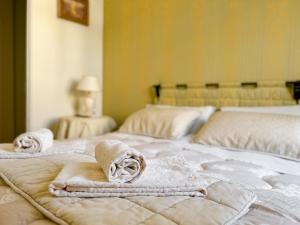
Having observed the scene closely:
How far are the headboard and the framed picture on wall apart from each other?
1268 millimetres

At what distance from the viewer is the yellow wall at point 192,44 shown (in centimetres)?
202

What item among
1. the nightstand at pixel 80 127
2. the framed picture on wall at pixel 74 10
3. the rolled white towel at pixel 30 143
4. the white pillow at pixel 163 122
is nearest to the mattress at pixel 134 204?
the rolled white towel at pixel 30 143

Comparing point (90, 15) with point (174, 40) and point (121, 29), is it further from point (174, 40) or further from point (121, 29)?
point (174, 40)

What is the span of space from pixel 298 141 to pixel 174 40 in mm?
1581

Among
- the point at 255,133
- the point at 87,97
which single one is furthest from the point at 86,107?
the point at 255,133

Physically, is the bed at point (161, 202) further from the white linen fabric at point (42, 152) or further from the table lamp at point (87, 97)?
the table lamp at point (87, 97)

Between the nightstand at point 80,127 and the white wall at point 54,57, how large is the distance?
0.28 meters

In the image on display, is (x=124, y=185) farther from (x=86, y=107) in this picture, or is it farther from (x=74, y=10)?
(x=74, y=10)

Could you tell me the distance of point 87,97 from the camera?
123 inches

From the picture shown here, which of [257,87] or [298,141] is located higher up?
[257,87]

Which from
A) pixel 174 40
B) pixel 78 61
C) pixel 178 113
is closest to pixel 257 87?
pixel 178 113

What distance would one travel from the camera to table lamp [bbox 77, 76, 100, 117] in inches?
115

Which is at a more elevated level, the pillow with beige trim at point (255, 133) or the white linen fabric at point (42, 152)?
the pillow with beige trim at point (255, 133)

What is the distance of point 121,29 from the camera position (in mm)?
3166
